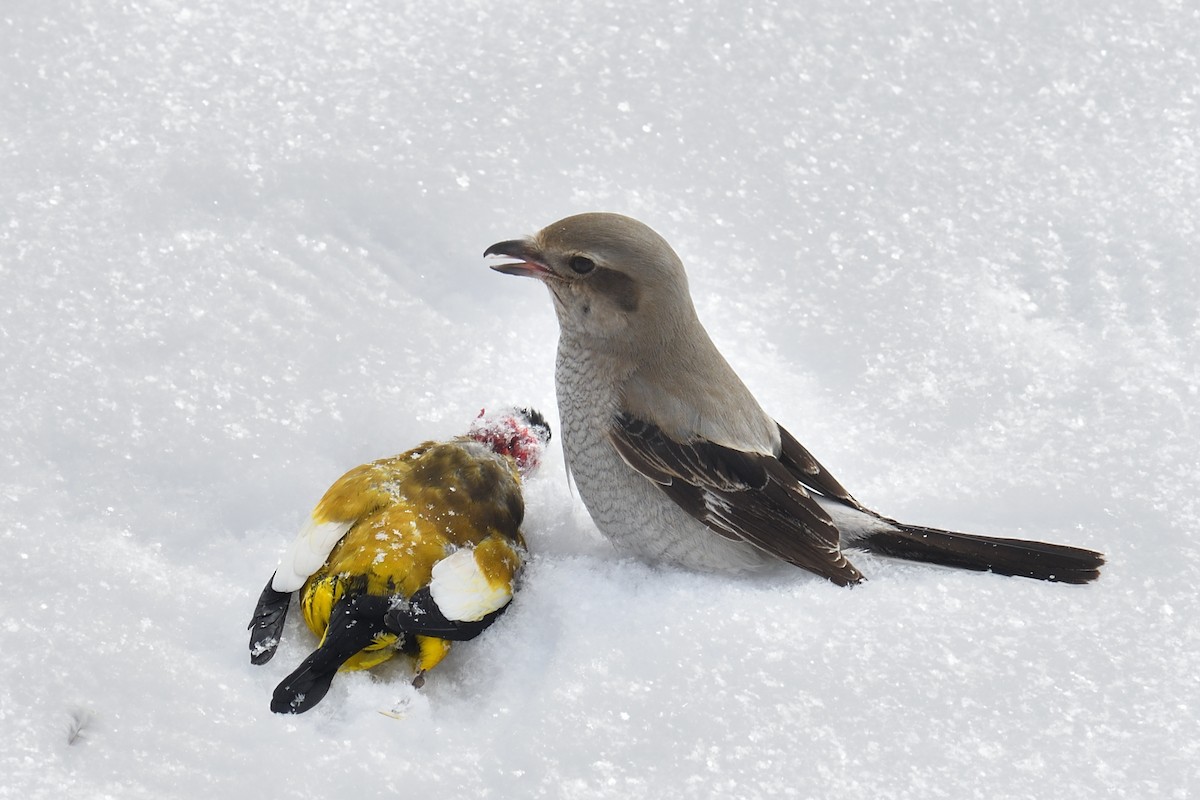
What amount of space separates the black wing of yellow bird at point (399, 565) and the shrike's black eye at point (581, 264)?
590 millimetres

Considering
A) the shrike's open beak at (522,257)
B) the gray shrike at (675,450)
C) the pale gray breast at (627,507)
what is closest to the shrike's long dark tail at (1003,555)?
the gray shrike at (675,450)

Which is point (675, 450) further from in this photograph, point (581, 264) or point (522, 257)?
point (522, 257)

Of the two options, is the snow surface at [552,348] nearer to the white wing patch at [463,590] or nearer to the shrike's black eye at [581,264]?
the white wing patch at [463,590]

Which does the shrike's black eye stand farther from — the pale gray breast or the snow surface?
the snow surface

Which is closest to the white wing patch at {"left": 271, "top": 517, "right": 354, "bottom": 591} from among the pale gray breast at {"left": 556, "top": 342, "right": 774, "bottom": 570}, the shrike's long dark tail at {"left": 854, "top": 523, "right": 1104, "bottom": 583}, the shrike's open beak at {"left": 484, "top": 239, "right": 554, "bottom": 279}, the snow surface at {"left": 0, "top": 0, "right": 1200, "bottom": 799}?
the snow surface at {"left": 0, "top": 0, "right": 1200, "bottom": 799}

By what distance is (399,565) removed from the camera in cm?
285

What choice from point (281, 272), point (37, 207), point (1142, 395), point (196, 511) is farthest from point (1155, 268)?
point (37, 207)

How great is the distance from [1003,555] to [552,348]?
1588 mm

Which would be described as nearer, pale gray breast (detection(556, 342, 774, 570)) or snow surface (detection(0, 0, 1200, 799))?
snow surface (detection(0, 0, 1200, 799))

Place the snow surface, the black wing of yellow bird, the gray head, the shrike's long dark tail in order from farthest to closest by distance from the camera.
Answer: the gray head → the shrike's long dark tail → the black wing of yellow bird → the snow surface

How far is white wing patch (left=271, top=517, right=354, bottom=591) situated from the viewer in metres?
2.78

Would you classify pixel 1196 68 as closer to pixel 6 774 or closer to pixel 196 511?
pixel 196 511

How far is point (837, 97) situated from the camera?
14.4 ft

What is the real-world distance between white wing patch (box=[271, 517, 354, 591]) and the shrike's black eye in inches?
37.5
